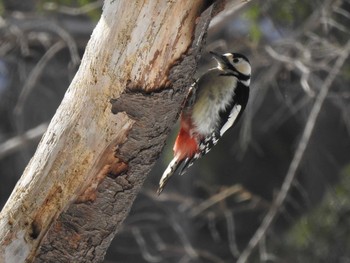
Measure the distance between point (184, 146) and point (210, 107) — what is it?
200mm

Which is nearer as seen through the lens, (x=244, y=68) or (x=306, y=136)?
(x=244, y=68)

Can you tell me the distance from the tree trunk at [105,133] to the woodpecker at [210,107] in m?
0.94

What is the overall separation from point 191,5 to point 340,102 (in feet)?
9.02

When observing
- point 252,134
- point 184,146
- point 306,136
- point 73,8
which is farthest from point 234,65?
point 252,134

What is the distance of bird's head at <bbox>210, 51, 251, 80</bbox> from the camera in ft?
11.8

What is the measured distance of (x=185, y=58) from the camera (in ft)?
7.75

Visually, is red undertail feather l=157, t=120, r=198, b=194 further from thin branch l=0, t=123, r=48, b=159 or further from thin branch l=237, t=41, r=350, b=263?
thin branch l=0, t=123, r=48, b=159

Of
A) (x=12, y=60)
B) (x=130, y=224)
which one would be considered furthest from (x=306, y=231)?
(x=12, y=60)

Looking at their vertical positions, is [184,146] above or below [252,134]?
above

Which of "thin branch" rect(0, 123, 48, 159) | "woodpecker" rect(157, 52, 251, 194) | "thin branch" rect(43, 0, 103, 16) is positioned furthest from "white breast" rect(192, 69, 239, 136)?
"thin branch" rect(0, 123, 48, 159)

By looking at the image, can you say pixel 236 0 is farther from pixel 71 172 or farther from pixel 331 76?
pixel 331 76

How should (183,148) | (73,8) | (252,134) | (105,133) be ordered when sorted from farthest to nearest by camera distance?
(252,134), (73,8), (183,148), (105,133)

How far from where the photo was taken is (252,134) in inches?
268

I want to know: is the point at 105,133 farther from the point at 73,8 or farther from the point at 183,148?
the point at 73,8
